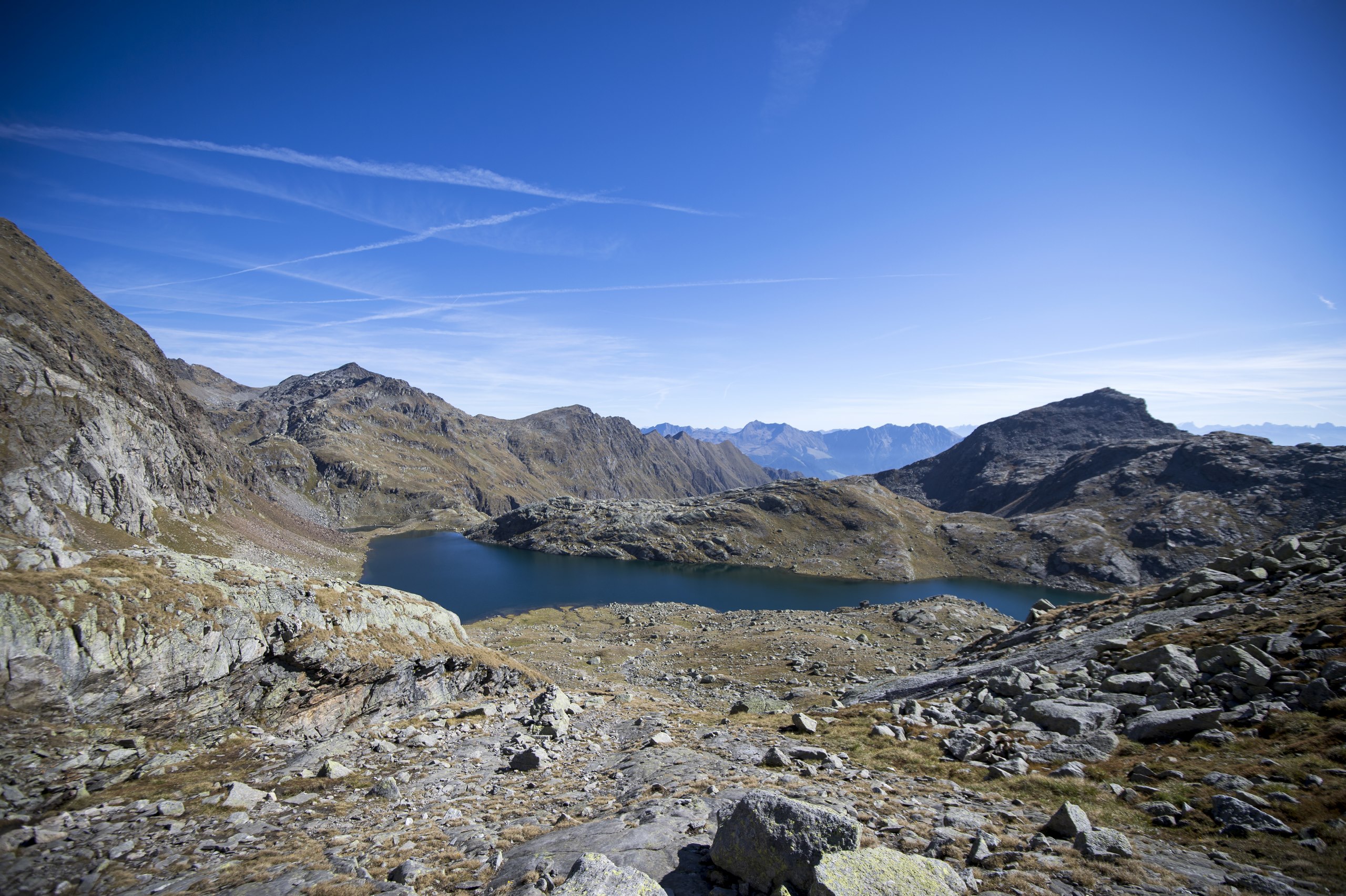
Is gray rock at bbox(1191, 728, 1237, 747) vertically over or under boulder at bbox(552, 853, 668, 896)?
under

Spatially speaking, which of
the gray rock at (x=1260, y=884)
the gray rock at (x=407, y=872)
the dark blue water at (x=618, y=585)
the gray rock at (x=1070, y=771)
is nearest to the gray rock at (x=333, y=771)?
the gray rock at (x=407, y=872)

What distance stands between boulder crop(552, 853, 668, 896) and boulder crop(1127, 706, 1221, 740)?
55.2 feet

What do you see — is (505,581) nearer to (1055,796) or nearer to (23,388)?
(23,388)

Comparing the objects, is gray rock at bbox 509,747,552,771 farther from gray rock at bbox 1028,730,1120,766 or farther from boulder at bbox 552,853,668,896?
gray rock at bbox 1028,730,1120,766

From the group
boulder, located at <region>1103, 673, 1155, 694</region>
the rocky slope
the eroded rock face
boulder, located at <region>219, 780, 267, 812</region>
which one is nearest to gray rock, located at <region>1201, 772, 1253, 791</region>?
boulder, located at <region>1103, 673, 1155, 694</region>

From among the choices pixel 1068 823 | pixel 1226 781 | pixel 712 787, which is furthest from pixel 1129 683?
pixel 712 787

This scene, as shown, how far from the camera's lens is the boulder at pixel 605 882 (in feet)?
26.0

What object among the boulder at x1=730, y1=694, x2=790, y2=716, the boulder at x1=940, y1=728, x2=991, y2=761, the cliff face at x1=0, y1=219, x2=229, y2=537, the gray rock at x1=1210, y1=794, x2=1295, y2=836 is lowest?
the boulder at x1=730, y1=694, x2=790, y2=716

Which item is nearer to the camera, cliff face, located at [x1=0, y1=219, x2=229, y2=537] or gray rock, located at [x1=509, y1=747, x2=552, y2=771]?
gray rock, located at [x1=509, y1=747, x2=552, y2=771]

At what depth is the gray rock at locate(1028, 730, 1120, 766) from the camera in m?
15.5

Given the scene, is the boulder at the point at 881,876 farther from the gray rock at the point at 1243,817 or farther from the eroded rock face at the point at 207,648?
the eroded rock face at the point at 207,648

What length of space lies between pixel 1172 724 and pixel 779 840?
15177 millimetres

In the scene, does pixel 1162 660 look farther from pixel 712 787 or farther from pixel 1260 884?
pixel 712 787

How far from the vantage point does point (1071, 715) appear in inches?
685
